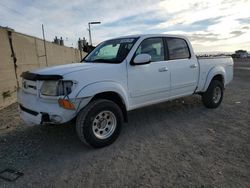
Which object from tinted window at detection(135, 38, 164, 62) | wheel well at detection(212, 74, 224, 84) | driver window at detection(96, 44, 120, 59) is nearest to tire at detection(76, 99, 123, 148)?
driver window at detection(96, 44, 120, 59)

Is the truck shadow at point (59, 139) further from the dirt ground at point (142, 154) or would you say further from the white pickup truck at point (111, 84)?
the white pickup truck at point (111, 84)

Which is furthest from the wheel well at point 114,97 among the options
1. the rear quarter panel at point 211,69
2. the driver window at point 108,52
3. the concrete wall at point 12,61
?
the concrete wall at point 12,61

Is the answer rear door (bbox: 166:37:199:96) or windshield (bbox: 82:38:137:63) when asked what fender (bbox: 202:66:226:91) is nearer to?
rear door (bbox: 166:37:199:96)

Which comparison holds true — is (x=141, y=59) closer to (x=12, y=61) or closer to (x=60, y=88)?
(x=60, y=88)

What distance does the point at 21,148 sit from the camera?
4699 millimetres

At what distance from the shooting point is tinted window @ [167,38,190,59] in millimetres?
6016

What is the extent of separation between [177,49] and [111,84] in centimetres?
226

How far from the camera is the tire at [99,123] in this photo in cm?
432

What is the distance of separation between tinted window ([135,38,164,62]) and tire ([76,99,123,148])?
1.33 meters

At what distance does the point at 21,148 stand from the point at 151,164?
89.3 inches

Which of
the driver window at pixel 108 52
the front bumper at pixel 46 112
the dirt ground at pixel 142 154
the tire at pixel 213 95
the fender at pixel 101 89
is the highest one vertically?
the driver window at pixel 108 52

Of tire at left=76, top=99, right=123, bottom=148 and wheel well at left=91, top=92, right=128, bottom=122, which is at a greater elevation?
wheel well at left=91, top=92, right=128, bottom=122

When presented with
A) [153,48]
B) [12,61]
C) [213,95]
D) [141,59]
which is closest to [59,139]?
[141,59]

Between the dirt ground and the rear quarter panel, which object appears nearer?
the dirt ground
